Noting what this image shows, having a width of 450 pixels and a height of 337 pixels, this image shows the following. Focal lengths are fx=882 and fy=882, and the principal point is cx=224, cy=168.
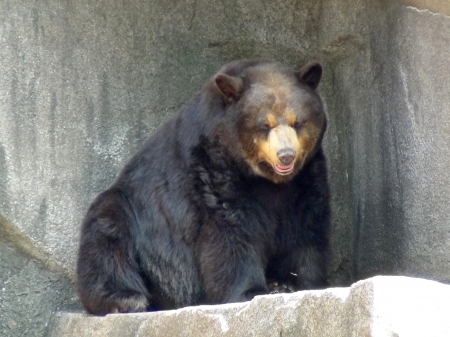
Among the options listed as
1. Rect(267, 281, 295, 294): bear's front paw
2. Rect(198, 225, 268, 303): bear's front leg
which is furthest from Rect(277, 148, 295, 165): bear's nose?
Rect(267, 281, 295, 294): bear's front paw

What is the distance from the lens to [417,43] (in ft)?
23.8

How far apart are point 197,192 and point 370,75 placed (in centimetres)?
217

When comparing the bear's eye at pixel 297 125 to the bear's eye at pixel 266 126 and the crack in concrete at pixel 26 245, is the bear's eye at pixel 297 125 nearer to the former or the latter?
the bear's eye at pixel 266 126

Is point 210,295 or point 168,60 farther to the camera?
point 168,60

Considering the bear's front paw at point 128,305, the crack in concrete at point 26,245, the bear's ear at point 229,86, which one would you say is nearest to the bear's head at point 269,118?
the bear's ear at point 229,86

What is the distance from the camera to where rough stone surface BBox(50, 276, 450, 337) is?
3922 mm

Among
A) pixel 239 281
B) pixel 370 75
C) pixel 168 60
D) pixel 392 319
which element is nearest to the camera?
pixel 392 319

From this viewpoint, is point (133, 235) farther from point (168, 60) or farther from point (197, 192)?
point (168, 60)

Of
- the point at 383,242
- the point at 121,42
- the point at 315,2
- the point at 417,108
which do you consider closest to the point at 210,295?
the point at 383,242

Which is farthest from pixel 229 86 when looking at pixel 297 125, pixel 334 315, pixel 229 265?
pixel 334 315

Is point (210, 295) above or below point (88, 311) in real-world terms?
above

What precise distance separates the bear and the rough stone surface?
137cm

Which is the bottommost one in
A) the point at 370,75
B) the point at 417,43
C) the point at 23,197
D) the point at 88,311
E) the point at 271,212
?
the point at 88,311

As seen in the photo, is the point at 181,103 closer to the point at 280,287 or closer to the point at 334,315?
the point at 280,287
